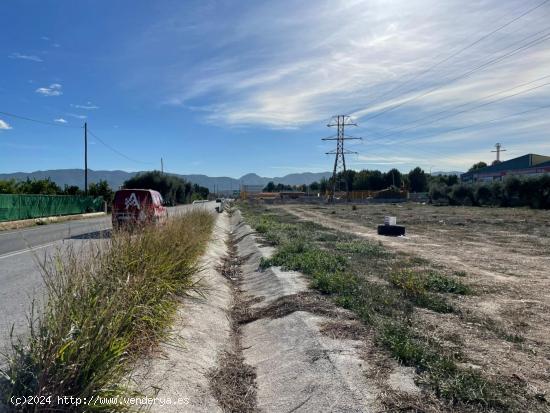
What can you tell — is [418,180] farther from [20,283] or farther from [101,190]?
[20,283]

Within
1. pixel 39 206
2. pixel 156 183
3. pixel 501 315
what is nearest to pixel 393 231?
pixel 501 315

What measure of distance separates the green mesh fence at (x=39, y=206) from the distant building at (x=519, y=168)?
54528mm

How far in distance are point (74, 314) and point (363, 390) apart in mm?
2745

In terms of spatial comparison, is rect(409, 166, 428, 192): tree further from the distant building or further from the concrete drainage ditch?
the concrete drainage ditch

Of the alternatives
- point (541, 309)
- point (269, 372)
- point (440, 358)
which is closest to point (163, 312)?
point (269, 372)

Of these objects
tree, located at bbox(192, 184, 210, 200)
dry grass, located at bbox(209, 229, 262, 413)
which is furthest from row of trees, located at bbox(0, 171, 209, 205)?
dry grass, located at bbox(209, 229, 262, 413)

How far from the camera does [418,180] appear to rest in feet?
446

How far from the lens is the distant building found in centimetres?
6775

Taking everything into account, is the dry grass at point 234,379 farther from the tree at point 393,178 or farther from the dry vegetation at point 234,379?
the tree at point 393,178

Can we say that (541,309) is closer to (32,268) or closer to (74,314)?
(74,314)

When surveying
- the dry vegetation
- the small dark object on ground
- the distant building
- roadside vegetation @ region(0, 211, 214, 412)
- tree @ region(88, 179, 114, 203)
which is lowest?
the dry vegetation

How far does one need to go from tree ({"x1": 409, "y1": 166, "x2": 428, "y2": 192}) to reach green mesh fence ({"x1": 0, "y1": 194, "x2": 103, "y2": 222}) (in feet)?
348

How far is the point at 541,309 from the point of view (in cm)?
768

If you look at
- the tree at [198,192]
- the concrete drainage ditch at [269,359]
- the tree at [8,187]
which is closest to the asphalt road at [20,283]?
the concrete drainage ditch at [269,359]
